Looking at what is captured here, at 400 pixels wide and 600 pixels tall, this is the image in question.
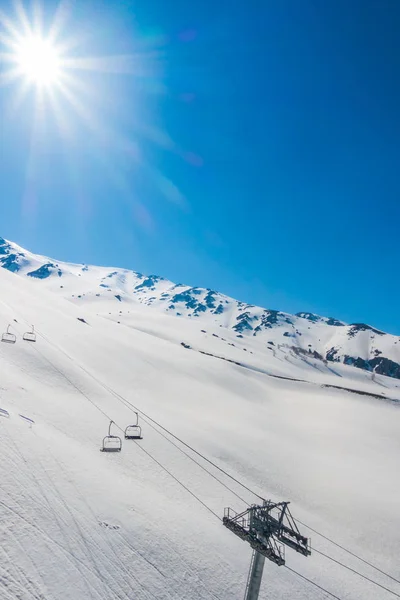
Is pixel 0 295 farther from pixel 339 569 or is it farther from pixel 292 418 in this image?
pixel 339 569

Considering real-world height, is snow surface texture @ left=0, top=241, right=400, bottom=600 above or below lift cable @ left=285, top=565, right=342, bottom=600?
above

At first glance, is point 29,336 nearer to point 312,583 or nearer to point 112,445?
point 112,445

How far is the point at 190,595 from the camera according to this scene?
19.1 metres

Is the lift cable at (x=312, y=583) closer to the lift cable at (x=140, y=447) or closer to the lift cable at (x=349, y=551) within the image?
the lift cable at (x=140, y=447)

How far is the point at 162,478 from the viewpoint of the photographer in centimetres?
3184

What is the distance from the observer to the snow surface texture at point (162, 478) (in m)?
17.8

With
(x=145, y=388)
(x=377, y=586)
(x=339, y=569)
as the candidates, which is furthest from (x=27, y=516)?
(x=145, y=388)

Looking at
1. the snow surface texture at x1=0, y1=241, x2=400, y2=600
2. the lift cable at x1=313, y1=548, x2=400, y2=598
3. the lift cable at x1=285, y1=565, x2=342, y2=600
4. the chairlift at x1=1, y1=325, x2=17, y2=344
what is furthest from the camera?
the chairlift at x1=1, y1=325, x2=17, y2=344

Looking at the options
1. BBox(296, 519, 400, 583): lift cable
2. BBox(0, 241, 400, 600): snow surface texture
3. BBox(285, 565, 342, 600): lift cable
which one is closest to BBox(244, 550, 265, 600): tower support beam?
BBox(0, 241, 400, 600): snow surface texture

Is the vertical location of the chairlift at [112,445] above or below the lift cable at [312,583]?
above

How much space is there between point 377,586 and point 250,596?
18057mm

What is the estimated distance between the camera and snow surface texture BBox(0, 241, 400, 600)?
17.8 metres

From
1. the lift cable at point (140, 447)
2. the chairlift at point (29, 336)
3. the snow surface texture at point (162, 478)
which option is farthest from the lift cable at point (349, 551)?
the chairlift at point (29, 336)

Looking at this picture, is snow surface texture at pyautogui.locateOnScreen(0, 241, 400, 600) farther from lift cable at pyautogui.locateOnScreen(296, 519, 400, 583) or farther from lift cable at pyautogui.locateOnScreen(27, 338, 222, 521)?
lift cable at pyautogui.locateOnScreen(296, 519, 400, 583)
